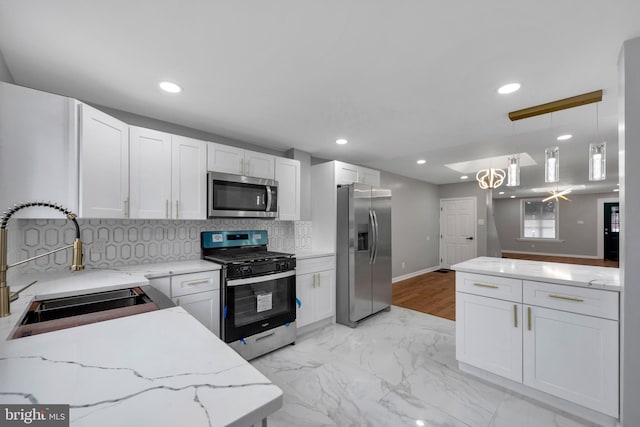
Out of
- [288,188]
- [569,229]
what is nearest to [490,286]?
[288,188]

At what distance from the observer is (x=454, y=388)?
2.20m

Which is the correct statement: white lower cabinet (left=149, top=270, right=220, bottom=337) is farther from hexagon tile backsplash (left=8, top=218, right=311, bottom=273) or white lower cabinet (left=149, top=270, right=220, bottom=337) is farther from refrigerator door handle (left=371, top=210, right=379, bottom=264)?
refrigerator door handle (left=371, top=210, right=379, bottom=264)

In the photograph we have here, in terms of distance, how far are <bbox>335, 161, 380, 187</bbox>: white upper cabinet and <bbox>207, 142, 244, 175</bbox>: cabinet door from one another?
1282 mm

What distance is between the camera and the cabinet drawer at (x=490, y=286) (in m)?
2.11

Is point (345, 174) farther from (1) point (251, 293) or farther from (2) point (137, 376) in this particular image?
(2) point (137, 376)

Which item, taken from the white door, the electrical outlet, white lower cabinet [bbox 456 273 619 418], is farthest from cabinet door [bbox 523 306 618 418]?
the white door

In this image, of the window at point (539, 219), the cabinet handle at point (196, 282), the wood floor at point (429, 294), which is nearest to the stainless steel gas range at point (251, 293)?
the cabinet handle at point (196, 282)

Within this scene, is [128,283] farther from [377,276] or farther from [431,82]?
[377,276]

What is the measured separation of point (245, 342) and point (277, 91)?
7.18 feet

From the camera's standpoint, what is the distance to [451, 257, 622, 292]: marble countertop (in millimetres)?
1807

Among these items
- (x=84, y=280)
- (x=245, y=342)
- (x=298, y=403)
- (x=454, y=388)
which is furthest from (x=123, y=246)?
(x=454, y=388)

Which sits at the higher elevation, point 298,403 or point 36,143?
point 36,143

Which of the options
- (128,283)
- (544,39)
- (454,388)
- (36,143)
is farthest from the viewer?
(454,388)

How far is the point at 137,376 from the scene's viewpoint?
71 cm
